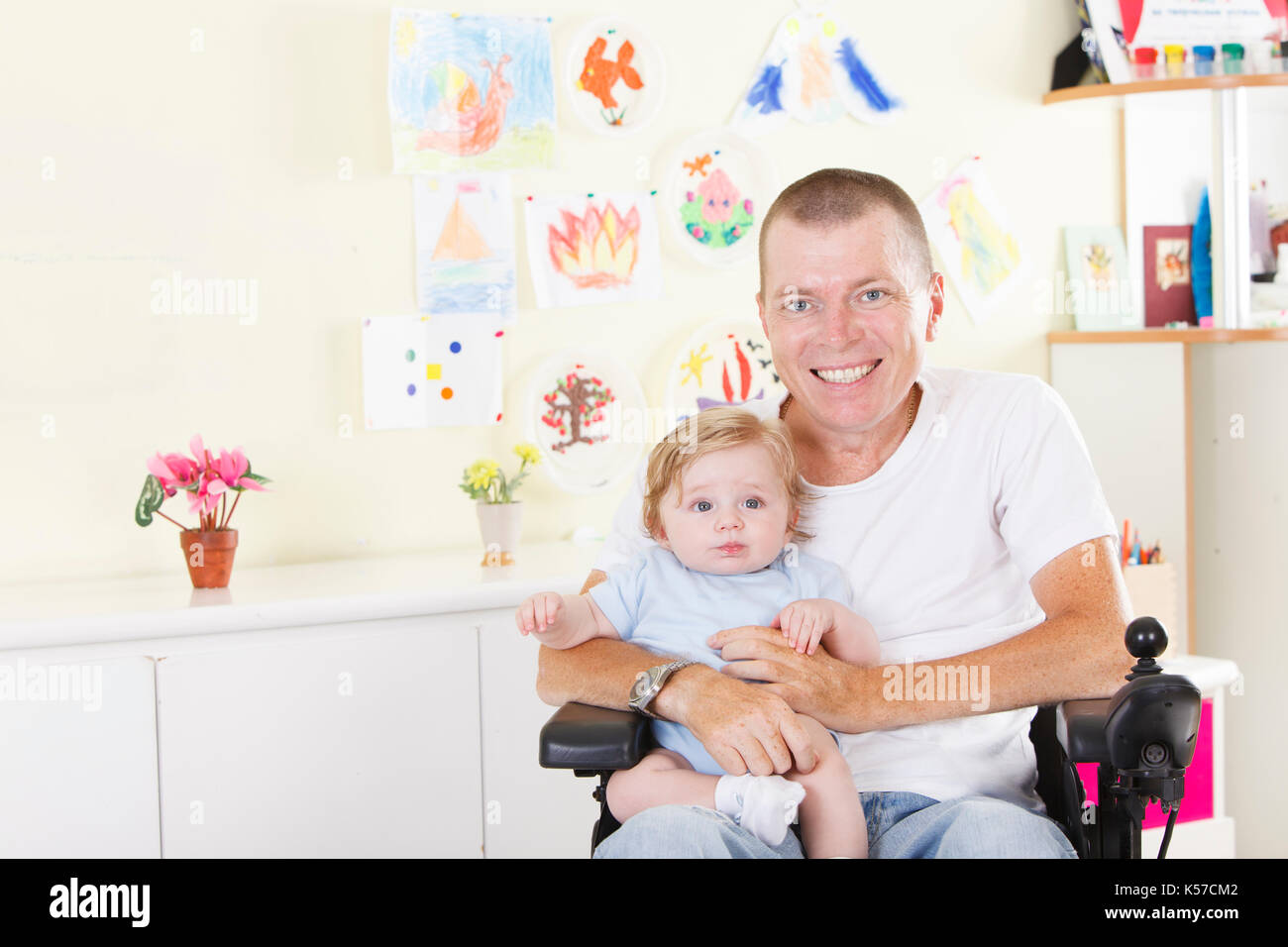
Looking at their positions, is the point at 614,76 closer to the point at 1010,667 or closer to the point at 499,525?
the point at 499,525

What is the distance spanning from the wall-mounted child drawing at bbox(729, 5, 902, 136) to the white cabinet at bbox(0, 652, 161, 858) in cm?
192

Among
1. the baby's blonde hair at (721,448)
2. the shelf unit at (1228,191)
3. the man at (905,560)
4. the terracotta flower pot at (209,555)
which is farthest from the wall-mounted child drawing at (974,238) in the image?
the terracotta flower pot at (209,555)

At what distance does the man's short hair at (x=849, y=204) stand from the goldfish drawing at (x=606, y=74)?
124 centimetres

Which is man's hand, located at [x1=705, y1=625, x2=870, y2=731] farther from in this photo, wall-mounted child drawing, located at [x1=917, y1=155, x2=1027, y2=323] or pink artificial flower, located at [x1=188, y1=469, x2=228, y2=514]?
wall-mounted child drawing, located at [x1=917, y1=155, x2=1027, y2=323]

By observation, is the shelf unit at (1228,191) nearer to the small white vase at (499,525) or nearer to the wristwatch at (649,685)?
the small white vase at (499,525)

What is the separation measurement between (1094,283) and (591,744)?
2441mm

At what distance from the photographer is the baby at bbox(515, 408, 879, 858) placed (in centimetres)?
175

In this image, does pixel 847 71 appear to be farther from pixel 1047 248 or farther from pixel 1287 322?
pixel 1287 322

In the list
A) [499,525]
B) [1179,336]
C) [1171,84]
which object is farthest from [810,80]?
[499,525]

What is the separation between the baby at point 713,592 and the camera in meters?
1.75

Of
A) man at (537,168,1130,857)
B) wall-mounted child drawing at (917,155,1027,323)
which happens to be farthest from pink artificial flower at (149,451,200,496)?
wall-mounted child drawing at (917,155,1027,323)

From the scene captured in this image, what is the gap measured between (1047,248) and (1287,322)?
64 centimetres
